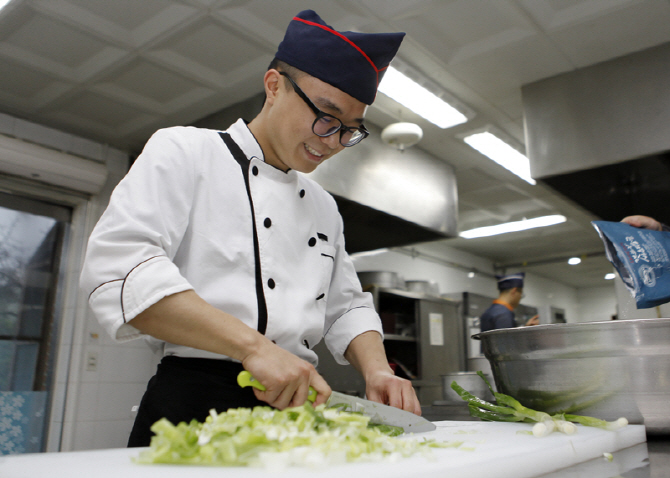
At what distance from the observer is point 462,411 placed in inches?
72.1

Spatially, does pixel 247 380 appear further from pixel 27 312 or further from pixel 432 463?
pixel 27 312

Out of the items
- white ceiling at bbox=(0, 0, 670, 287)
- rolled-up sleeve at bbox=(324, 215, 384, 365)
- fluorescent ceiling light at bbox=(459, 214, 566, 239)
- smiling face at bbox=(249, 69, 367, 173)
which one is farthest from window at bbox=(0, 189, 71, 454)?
fluorescent ceiling light at bbox=(459, 214, 566, 239)

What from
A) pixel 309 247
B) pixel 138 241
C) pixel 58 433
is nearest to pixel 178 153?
pixel 138 241

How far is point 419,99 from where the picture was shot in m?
3.33

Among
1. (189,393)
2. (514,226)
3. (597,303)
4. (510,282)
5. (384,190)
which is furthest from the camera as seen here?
(597,303)

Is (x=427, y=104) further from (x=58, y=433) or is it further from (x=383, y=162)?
(x=58, y=433)

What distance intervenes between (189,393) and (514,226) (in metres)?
5.83

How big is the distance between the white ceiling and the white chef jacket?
4.98 feet

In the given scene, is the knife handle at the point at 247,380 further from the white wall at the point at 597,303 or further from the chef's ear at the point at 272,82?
the white wall at the point at 597,303

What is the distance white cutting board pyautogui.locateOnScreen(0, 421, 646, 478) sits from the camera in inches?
24.0

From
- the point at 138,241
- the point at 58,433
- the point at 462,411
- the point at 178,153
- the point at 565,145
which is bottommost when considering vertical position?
the point at 58,433

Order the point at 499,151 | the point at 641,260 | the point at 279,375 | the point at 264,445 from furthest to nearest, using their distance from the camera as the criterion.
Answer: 1. the point at 499,151
2. the point at 641,260
3. the point at 279,375
4. the point at 264,445

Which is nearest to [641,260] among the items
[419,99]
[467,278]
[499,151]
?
[419,99]

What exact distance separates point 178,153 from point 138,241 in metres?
0.25
